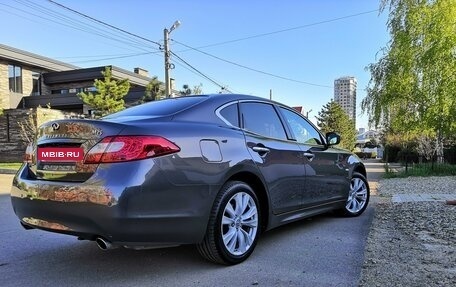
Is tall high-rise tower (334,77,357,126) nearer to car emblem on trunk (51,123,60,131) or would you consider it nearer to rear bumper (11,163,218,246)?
rear bumper (11,163,218,246)

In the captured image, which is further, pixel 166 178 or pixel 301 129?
pixel 301 129

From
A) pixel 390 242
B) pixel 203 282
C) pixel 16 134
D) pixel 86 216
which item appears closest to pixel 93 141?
pixel 86 216

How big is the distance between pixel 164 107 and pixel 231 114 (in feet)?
2.13

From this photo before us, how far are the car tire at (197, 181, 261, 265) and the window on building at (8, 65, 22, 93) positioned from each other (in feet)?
99.1

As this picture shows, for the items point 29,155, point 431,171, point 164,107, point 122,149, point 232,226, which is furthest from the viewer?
point 431,171

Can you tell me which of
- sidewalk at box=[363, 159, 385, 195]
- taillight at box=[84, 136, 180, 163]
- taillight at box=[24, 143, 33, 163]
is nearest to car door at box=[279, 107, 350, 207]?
taillight at box=[84, 136, 180, 163]

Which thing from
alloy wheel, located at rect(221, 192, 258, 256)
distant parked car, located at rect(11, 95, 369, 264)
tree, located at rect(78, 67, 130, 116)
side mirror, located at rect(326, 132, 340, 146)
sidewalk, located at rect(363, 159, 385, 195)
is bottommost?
sidewalk, located at rect(363, 159, 385, 195)

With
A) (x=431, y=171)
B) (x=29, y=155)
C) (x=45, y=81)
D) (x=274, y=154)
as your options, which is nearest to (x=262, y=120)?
(x=274, y=154)

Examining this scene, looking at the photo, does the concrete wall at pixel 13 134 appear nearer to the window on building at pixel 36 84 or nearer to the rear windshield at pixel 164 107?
the window on building at pixel 36 84

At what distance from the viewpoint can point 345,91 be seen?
4016 centimetres

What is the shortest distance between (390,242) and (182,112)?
267 cm

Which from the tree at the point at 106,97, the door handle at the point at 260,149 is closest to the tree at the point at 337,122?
the tree at the point at 106,97

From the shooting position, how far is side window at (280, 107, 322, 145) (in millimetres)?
5250

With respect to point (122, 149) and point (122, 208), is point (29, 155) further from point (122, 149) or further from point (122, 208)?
point (122, 208)
